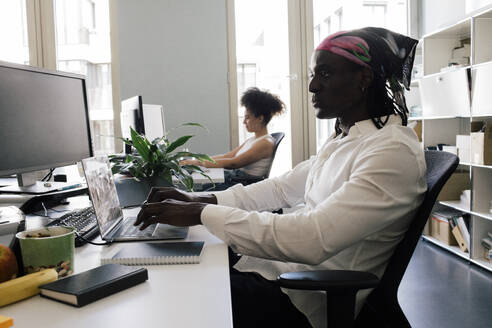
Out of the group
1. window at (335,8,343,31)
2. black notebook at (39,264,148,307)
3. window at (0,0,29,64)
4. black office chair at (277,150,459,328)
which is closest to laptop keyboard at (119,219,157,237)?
black notebook at (39,264,148,307)

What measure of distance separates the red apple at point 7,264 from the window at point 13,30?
3854 mm

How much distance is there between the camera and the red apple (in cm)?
73

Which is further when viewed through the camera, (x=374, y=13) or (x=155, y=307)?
(x=374, y=13)

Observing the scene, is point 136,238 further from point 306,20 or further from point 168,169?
point 306,20

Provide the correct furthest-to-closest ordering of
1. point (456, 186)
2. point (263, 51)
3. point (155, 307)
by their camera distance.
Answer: point (263, 51) < point (456, 186) < point (155, 307)

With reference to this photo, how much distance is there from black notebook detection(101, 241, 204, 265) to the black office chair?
20 cm

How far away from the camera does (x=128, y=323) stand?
2.08 ft

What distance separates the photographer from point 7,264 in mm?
742

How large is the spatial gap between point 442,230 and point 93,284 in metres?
3.29

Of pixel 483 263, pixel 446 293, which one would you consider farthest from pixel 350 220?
pixel 483 263

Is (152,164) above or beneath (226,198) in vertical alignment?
above

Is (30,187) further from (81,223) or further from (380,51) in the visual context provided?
(380,51)

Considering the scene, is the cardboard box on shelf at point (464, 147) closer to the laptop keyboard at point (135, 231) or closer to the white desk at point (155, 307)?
the laptop keyboard at point (135, 231)

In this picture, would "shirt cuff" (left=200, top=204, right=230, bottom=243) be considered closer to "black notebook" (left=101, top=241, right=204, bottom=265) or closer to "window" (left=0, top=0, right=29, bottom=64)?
"black notebook" (left=101, top=241, right=204, bottom=265)
